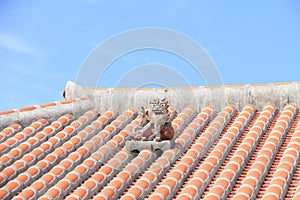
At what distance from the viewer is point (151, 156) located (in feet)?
33.7

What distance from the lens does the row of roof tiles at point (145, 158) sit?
9.01 m

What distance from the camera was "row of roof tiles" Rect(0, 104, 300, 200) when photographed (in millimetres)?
9008

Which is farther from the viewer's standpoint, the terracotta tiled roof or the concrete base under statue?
the concrete base under statue

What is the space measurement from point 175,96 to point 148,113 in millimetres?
2500

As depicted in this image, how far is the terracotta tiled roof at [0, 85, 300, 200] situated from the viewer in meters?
8.97

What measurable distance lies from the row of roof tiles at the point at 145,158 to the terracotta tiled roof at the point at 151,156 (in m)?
0.02

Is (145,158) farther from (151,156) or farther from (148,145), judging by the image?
(148,145)

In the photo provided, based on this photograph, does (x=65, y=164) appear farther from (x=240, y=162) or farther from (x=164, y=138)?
(x=240, y=162)

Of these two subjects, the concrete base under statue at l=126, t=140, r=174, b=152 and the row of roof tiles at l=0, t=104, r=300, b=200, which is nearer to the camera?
the row of roof tiles at l=0, t=104, r=300, b=200

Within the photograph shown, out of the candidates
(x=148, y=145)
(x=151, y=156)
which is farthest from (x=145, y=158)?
(x=148, y=145)

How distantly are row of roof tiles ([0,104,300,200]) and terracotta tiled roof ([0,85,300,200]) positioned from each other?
0.06 ft

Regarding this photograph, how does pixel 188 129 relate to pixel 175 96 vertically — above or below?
below

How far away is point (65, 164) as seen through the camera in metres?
10.6

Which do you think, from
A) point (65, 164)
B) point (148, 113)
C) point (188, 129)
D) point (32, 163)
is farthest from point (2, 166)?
point (188, 129)
